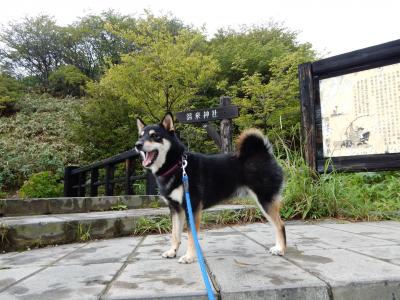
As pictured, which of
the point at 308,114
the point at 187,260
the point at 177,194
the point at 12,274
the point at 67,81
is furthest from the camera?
the point at 67,81

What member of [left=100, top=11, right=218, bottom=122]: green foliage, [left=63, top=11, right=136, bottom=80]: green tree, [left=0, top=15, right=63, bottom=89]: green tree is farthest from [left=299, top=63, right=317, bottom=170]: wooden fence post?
[left=0, top=15, right=63, bottom=89]: green tree

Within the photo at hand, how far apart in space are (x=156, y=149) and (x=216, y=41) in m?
21.2

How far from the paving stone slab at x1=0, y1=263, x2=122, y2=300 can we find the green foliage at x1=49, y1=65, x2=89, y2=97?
2446cm

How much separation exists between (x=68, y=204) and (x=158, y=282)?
412 centimetres

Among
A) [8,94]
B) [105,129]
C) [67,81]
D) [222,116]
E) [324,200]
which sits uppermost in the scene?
[67,81]

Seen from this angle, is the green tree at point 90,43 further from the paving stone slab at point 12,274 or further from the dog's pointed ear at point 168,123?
the paving stone slab at point 12,274

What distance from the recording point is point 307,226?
408cm

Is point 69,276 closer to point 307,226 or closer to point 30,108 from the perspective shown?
point 307,226

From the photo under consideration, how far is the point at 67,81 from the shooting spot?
83.7 feet

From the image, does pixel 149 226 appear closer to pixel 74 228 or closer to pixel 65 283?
pixel 74 228

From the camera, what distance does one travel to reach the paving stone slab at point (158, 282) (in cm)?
170

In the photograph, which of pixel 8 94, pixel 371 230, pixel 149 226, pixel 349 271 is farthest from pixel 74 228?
pixel 8 94

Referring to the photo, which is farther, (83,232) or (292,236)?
(83,232)

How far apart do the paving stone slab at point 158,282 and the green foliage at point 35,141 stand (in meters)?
12.8
